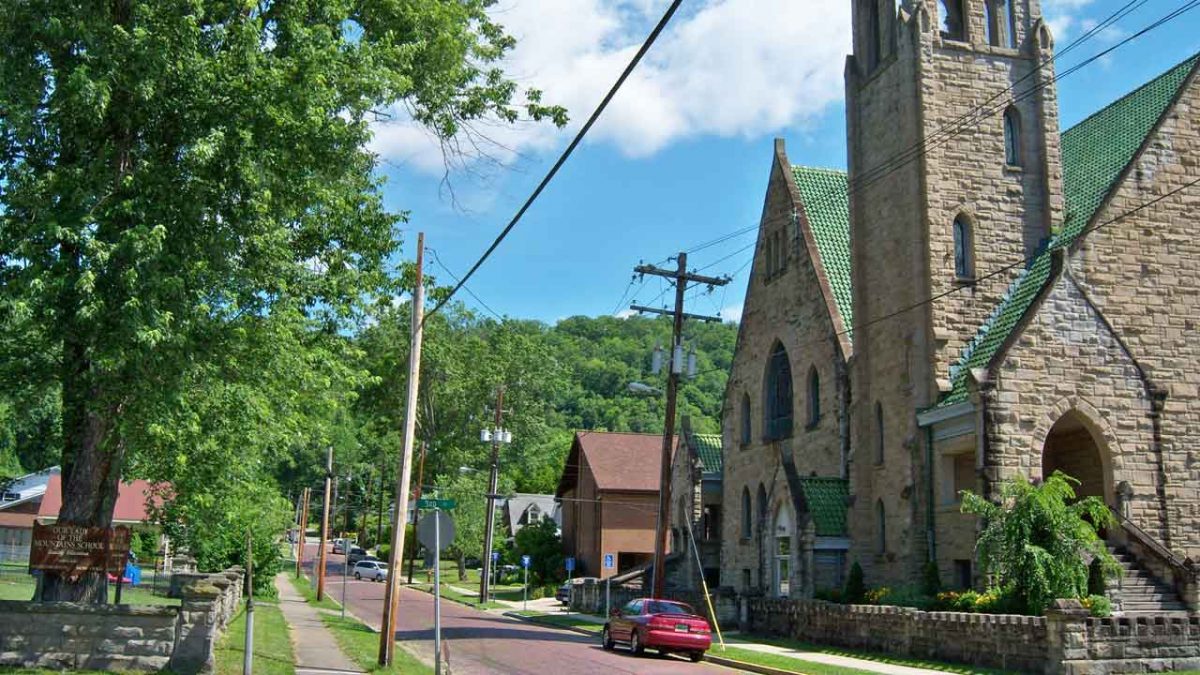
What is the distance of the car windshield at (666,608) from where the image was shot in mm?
24109

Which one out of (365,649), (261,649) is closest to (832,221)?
(365,649)

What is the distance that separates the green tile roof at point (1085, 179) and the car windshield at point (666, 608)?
8052 millimetres

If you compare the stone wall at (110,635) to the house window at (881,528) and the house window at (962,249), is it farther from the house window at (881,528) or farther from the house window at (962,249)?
the house window at (962,249)

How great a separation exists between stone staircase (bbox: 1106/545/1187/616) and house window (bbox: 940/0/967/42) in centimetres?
1502

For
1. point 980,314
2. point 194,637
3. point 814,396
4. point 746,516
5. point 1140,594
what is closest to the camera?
point 194,637

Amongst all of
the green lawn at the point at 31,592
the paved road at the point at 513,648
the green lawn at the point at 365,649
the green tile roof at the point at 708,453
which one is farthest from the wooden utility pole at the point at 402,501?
the green tile roof at the point at 708,453

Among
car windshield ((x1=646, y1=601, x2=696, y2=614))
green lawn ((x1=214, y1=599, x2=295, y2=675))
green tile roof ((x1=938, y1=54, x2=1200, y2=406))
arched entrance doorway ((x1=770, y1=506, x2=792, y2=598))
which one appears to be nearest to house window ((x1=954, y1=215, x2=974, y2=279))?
green tile roof ((x1=938, y1=54, x2=1200, y2=406))

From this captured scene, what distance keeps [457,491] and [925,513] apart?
140 ft

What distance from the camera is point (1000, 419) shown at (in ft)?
77.2

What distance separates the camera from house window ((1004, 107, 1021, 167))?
29031mm

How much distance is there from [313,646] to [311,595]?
27.6 metres

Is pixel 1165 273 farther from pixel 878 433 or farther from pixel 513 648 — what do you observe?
pixel 513 648

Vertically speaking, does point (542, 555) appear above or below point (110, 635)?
above

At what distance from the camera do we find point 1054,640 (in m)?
17.8
